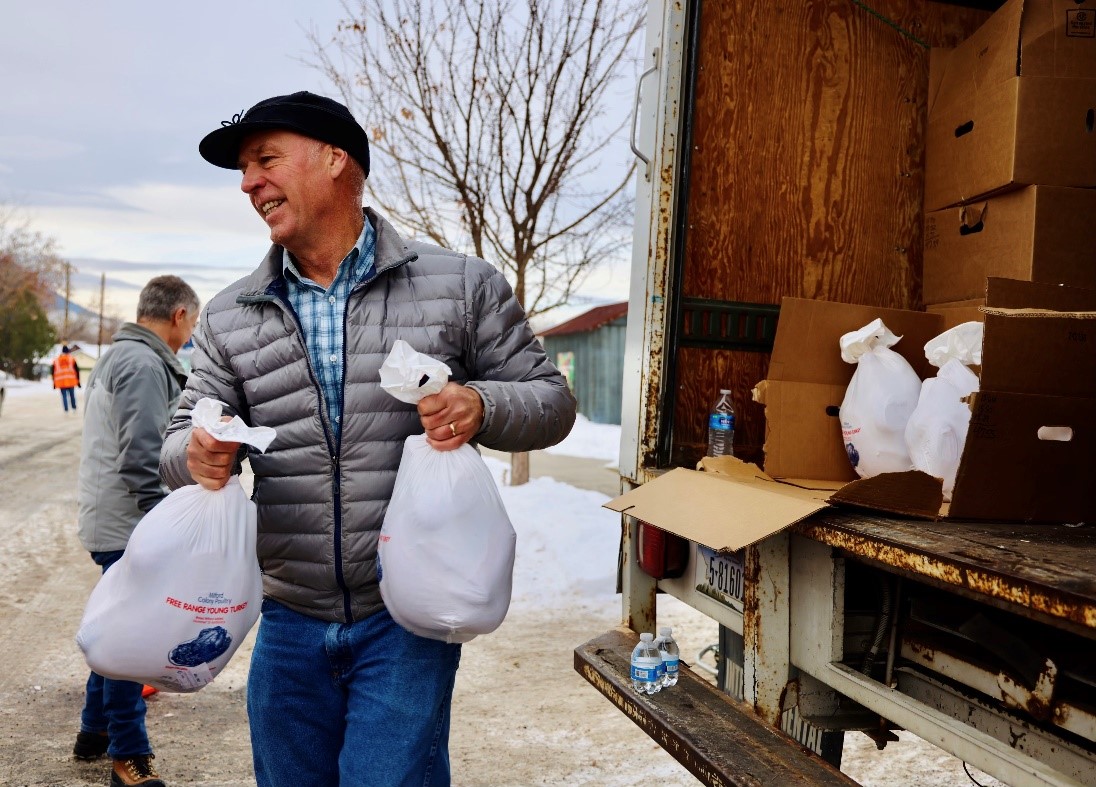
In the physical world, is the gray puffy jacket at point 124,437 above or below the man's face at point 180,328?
below

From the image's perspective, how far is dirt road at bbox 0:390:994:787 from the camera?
3758 millimetres

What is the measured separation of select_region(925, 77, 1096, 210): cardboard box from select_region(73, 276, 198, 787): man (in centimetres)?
333

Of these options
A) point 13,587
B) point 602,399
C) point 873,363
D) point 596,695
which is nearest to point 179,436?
point 873,363

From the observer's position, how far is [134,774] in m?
3.55

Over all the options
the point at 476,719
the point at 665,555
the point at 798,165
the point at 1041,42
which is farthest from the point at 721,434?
the point at 476,719

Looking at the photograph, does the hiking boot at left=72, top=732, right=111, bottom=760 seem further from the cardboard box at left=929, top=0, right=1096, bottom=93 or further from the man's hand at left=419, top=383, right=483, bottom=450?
the cardboard box at left=929, top=0, right=1096, bottom=93

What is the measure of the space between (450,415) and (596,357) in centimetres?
2331

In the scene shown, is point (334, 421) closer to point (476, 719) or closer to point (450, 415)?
point (450, 415)

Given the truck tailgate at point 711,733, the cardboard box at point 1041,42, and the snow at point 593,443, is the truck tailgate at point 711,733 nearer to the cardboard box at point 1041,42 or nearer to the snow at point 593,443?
the cardboard box at point 1041,42

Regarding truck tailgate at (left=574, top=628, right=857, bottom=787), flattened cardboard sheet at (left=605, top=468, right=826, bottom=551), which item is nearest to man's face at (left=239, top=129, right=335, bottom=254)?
flattened cardboard sheet at (left=605, top=468, right=826, bottom=551)

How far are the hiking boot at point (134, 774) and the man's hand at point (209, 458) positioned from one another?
79.3 inches

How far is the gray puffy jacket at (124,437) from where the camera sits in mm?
3773

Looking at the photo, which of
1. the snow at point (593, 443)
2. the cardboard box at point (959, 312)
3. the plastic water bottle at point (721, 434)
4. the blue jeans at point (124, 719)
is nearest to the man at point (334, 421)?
the plastic water bottle at point (721, 434)

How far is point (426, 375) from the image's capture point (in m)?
2.04
